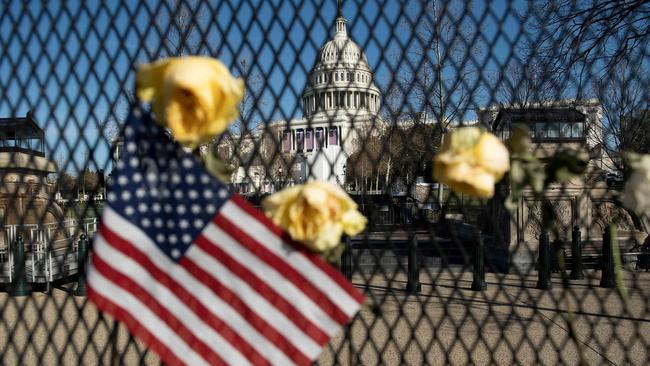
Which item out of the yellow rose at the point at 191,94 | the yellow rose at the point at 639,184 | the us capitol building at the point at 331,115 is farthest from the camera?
the us capitol building at the point at 331,115

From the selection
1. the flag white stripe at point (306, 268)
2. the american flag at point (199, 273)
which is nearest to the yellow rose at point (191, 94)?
the american flag at point (199, 273)

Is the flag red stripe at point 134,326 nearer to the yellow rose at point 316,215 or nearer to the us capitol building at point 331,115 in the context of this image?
the yellow rose at point 316,215

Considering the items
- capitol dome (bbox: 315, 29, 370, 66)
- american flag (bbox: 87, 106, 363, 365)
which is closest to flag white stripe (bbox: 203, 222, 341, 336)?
american flag (bbox: 87, 106, 363, 365)

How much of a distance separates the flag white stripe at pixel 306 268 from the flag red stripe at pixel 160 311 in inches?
12.6

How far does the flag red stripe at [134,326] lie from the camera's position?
138cm

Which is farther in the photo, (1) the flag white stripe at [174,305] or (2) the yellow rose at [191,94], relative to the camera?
(1) the flag white stripe at [174,305]

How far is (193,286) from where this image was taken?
1401mm

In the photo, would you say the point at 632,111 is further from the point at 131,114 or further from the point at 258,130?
the point at 131,114

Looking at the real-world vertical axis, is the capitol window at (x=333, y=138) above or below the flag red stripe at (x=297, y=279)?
above

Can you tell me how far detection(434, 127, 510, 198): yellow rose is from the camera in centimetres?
124

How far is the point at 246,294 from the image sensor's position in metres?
1.39

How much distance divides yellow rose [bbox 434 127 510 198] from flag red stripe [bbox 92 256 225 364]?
796 mm

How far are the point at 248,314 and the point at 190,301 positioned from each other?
164 millimetres

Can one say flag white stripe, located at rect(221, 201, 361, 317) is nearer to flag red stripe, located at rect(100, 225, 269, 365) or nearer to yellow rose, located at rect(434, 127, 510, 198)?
flag red stripe, located at rect(100, 225, 269, 365)
